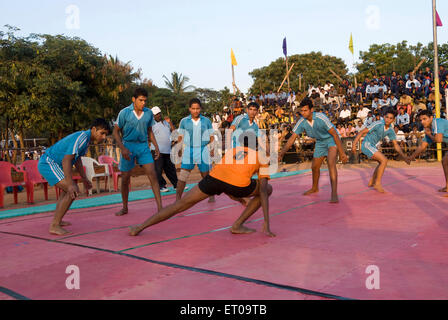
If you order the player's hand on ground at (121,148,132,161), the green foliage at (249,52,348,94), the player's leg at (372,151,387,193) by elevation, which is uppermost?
the green foliage at (249,52,348,94)

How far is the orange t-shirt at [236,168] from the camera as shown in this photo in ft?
14.7

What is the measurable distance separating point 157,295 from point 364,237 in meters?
2.59

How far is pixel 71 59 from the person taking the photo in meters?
21.5

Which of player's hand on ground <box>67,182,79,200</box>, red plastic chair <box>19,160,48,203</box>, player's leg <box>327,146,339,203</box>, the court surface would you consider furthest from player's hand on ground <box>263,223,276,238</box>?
red plastic chair <box>19,160,48,203</box>

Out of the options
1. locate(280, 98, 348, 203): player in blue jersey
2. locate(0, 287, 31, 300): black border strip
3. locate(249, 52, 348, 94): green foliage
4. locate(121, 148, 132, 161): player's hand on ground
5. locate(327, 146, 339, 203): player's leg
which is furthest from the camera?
locate(249, 52, 348, 94): green foliage

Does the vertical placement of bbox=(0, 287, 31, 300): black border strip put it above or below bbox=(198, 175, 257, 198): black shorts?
below

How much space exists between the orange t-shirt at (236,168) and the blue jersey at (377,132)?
4.91 metres

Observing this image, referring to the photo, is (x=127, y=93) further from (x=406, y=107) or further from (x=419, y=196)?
(x=419, y=196)

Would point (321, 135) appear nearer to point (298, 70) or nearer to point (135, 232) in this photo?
point (135, 232)

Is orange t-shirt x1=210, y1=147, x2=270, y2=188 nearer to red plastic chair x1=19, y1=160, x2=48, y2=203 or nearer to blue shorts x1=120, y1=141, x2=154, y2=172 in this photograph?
blue shorts x1=120, y1=141, x2=154, y2=172

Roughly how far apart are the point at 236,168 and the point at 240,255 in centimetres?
97

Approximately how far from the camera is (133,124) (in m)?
6.43

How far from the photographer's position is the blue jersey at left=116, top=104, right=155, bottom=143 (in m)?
6.40

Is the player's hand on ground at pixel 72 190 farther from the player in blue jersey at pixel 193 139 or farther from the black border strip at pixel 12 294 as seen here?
the player in blue jersey at pixel 193 139
